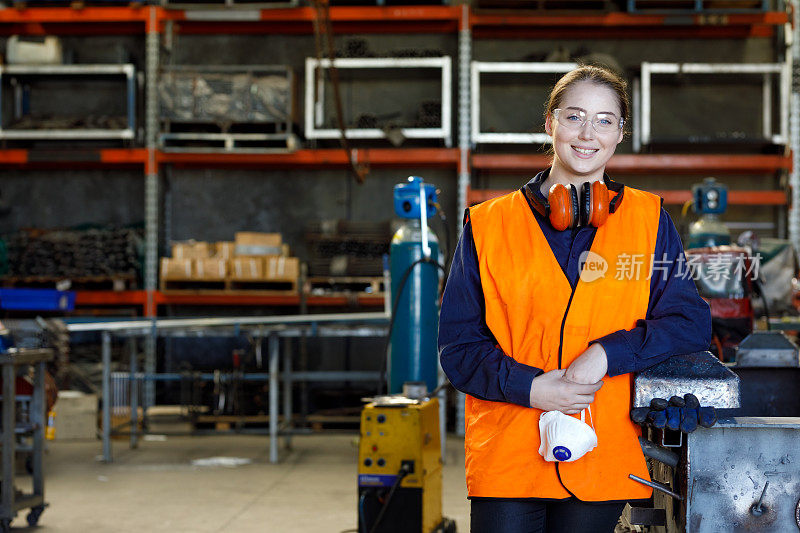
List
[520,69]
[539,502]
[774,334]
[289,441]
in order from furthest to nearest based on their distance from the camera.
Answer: [520,69] → [289,441] → [774,334] → [539,502]

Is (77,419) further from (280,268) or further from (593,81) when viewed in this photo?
(593,81)

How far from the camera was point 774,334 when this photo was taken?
3.48m

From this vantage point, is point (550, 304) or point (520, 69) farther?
point (520, 69)

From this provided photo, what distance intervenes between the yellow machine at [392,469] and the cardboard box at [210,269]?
176 inches

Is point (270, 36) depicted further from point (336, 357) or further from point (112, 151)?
point (336, 357)

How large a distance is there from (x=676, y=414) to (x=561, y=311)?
33cm

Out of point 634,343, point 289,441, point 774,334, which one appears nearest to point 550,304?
point 634,343

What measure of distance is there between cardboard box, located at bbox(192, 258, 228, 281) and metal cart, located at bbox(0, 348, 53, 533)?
9.47 ft

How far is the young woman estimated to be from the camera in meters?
1.84

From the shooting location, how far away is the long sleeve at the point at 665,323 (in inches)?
73.3

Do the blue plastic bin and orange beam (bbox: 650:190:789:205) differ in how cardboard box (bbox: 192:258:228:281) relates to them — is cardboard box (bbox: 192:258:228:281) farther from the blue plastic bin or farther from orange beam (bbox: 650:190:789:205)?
orange beam (bbox: 650:190:789:205)

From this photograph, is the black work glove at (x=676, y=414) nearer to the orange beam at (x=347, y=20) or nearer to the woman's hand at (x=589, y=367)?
the woman's hand at (x=589, y=367)

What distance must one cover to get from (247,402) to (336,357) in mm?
1214

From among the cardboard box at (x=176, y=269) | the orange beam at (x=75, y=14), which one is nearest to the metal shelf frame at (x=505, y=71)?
the cardboard box at (x=176, y=269)
